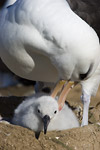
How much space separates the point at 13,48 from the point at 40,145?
1103 millimetres

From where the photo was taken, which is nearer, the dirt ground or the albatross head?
the dirt ground

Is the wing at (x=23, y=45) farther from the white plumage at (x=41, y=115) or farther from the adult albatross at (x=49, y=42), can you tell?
the white plumage at (x=41, y=115)

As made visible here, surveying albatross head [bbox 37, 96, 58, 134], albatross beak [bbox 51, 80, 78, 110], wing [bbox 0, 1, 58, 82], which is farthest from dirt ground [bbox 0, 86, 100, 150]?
wing [bbox 0, 1, 58, 82]

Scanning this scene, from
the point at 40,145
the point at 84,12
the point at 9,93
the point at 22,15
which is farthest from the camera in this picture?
the point at 9,93

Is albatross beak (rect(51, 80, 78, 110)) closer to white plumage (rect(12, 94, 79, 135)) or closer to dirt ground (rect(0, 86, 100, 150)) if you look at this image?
white plumage (rect(12, 94, 79, 135))

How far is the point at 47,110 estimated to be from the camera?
16.8ft

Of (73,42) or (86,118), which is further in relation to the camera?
(86,118)

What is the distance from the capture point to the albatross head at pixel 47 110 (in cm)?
507

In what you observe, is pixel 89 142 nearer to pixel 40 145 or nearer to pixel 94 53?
pixel 40 145

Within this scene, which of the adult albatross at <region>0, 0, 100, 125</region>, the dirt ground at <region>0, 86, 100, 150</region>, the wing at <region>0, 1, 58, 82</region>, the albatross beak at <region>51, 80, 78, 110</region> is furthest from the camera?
the albatross beak at <region>51, 80, 78, 110</region>

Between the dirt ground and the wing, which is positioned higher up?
the wing

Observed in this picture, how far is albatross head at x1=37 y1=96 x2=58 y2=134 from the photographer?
5.07 meters

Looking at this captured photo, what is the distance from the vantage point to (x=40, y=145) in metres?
4.93

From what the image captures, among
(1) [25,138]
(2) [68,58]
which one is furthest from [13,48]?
(1) [25,138]
